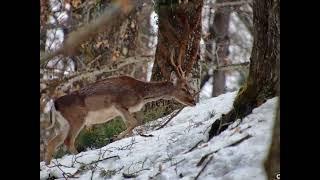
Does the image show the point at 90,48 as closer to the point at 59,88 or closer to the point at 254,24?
the point at 59,88

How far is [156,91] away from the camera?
2607 millimetres

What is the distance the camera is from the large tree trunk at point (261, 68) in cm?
244

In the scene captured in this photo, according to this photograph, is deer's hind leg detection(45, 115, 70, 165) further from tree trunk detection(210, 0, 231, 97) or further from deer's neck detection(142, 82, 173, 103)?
tree trunk detection(210, 0, 231, 97)

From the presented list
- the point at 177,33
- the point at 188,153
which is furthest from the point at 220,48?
the point at 188,153

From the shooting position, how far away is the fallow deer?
2.48 m

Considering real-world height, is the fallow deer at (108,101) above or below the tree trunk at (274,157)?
above

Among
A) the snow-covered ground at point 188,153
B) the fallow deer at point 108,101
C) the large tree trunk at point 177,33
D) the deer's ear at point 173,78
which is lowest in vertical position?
the snow-covered ground at point 188,153

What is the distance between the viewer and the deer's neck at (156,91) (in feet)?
8.39

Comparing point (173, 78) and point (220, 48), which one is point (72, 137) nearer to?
point (173, 78)

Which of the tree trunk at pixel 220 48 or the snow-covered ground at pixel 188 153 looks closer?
the snow-covered ground at pixel 188 153

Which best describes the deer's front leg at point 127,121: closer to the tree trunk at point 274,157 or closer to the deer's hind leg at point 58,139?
the deer's hind leg at point 58,139

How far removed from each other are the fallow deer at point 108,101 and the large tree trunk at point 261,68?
157 millimetres

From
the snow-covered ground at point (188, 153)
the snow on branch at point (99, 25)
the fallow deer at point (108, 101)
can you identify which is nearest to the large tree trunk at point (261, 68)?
the snow-covered ground at point (188, 153)
